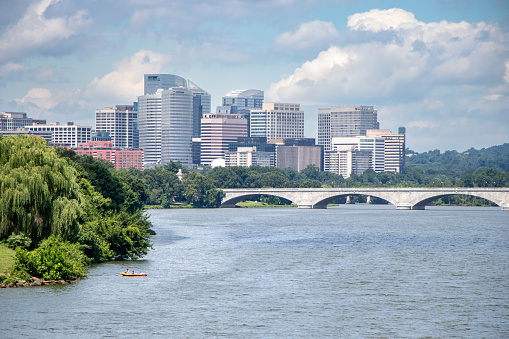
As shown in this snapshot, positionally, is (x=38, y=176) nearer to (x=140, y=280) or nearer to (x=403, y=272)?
(x=140, y=280)

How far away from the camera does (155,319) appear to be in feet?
144

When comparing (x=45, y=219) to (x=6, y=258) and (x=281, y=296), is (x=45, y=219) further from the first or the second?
(x=281, y=296)

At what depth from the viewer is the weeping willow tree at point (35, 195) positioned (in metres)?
54.7

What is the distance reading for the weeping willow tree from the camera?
180 feet

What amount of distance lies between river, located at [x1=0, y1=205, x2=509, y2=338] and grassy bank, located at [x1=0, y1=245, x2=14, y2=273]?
2.61 m

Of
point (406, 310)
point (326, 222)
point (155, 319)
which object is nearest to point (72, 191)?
point (155, 319)

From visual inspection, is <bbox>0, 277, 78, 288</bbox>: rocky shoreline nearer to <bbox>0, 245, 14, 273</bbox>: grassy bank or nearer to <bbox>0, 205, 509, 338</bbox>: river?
<bbox>0, 205, 509, 338</bbox>: river

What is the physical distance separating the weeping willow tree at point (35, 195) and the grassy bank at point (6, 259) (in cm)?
245

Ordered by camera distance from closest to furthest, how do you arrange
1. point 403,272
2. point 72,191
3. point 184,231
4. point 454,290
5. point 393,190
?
point 454,290 < point 72,191 < point 403,272 < point 184,231 < point 393,190

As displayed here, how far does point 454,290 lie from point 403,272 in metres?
9.84

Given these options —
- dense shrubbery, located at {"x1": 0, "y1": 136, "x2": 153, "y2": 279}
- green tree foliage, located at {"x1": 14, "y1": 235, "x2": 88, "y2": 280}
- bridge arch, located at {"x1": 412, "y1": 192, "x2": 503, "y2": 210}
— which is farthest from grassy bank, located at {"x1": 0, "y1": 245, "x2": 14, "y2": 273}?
bridge arch, located at {"x1": 412, "y1": 192, "x2": 503, "y2": 210}

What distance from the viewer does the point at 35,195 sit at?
182ft

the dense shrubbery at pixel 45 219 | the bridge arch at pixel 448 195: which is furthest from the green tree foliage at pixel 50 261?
the bridge arch at pixel 448 195

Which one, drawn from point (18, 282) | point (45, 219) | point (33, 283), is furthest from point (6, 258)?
point (45, 219)
